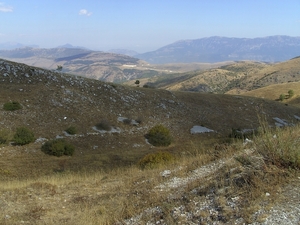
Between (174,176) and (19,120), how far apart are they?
17.7 m

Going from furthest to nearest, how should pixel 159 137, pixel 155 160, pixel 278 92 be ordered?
1. pixel 278 92
2. pixel 159 137
3. pixel 155 160

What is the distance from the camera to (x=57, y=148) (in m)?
18.5

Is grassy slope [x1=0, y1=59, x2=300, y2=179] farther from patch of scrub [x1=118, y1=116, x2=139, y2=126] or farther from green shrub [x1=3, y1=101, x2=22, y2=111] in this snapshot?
patch of scrub [x1=118, y1=116, x2=139, y2=126]

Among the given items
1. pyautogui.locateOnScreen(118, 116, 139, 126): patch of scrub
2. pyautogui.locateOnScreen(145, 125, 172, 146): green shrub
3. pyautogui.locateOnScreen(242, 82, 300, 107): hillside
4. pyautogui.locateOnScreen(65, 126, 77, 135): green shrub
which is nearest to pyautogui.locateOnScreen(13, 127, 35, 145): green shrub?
pyautogui.locateOnScreen(65, 126, 77, 135): green shrub

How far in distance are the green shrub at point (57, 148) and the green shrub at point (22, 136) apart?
1.19 meters

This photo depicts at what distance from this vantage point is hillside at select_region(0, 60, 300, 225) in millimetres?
5690

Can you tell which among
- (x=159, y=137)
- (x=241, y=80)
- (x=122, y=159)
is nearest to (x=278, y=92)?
(x=159, y=137)

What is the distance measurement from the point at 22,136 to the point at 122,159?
7.52 meters

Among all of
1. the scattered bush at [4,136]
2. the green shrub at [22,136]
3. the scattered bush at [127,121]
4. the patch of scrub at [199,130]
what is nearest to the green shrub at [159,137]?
the scattered bush at [127,121]

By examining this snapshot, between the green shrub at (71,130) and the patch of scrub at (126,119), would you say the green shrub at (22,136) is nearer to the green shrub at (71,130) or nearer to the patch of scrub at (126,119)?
the green shrub at (71,130)

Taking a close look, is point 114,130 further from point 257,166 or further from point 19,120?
→ point 257,166

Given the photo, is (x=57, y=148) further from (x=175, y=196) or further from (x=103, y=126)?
(x=175, y=196)

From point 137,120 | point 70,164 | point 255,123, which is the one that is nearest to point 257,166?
point 70,164

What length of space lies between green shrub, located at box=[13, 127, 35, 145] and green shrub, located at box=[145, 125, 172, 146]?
1028cm
